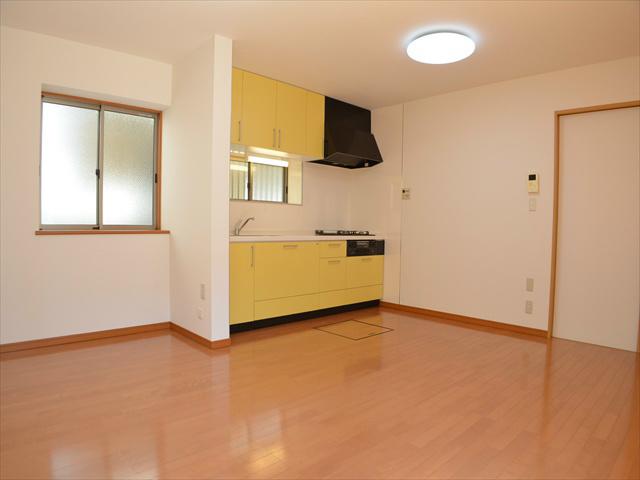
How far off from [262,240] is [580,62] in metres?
3.23

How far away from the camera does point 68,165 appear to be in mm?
3588

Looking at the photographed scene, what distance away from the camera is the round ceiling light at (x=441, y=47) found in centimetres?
303

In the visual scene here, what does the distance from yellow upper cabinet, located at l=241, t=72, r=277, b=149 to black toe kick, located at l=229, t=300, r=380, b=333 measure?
5.70 ft

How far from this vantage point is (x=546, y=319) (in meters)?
3.83

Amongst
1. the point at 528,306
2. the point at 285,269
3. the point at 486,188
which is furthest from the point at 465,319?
the point at 285,269

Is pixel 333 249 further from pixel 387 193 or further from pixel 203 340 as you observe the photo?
pixel 203 340

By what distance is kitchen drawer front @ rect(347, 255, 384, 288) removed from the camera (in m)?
4.73

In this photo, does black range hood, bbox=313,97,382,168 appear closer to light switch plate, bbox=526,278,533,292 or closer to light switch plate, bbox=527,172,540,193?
light switch plate, bbox=527,172,540,193

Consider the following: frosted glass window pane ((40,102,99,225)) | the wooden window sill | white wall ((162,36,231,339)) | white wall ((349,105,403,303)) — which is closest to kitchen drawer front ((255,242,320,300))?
white wall ((162,36,231,339))

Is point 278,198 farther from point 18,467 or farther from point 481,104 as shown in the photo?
point 18,467

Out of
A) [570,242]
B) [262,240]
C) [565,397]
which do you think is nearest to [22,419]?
[262,240]

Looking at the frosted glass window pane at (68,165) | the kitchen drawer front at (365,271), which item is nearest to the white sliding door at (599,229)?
the kitchen drawer front at (365,271)

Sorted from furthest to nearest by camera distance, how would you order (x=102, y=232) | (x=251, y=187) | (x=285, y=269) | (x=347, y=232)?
(x=347, y=232)
(x=251, y=187)
(x=285, y=269)
(x=102, y=232)

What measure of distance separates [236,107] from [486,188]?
2.64m
